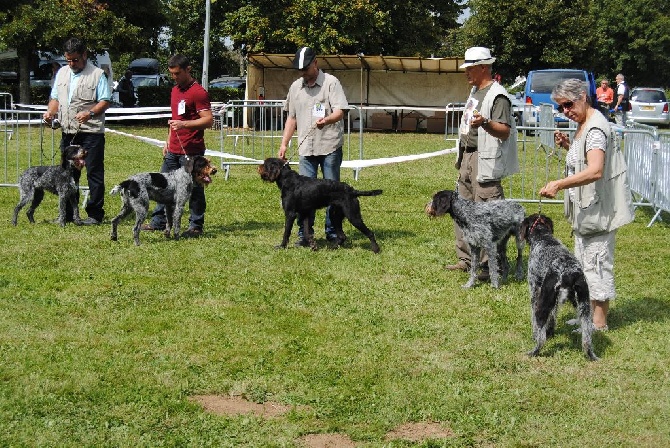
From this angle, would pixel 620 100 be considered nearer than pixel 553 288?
No

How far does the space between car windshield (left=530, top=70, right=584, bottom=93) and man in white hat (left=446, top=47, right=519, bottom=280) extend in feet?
63.3

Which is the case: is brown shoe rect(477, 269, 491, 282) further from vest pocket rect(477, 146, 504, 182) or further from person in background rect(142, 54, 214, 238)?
person in background rect(142, 54, 214, 238)

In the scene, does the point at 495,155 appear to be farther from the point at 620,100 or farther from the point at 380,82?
the point at 380,82

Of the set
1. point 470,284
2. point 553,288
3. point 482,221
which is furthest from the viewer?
point 470,284

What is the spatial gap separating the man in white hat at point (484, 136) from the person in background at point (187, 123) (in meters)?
3.05

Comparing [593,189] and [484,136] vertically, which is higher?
[484,136]

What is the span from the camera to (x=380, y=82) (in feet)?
100

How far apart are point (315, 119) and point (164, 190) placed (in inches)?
70.7

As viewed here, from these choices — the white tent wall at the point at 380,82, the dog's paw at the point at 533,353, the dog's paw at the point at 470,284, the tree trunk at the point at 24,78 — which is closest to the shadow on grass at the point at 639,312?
the dog's paw at the point at 533,353

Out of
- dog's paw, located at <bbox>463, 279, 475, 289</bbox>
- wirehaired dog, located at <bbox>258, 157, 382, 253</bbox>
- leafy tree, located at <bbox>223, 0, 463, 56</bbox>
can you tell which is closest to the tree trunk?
leafy tree, located at <bbox>223, 0, 463, 56</bbox>

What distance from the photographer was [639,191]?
12.3 meters

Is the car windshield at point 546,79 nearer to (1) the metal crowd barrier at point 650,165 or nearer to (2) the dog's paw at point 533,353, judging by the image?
(1) the metal crowd barrier at point 650,165

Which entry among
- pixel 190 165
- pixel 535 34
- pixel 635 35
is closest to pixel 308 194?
pixel 190 165

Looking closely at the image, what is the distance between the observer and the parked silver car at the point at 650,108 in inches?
1377
